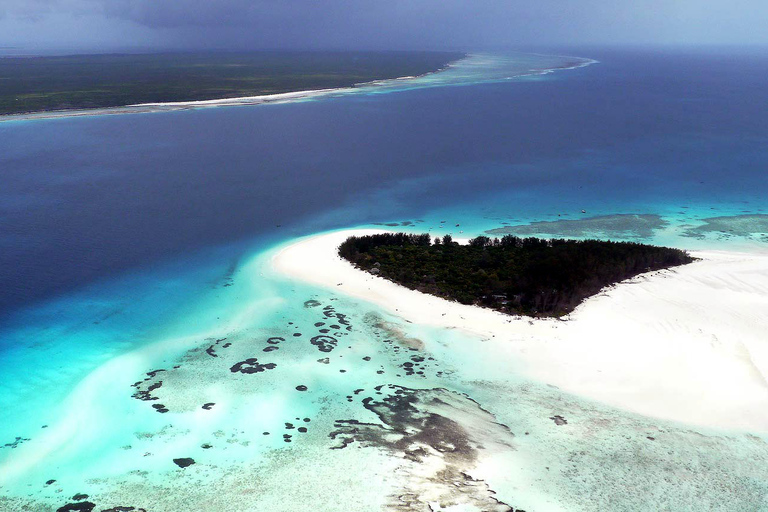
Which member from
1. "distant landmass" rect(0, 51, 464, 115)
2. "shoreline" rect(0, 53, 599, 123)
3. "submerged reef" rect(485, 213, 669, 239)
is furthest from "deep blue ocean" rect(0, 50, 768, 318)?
"distant landmass" rect(0, 51, 464, 115)

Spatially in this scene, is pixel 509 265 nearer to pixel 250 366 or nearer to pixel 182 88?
pixel 250 366

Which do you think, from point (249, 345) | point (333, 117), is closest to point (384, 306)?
point (249, 345)

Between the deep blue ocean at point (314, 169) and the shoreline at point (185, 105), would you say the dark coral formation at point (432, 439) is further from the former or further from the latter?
the shoreline at point (185, 105)

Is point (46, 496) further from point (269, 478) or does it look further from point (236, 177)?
point (236, 177)

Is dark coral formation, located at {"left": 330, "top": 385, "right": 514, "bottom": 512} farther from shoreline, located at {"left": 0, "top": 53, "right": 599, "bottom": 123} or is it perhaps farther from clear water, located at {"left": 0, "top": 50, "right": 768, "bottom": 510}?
shoreline, located at {"left": 0, "top": 53, "right": 599, "bottom": 123}

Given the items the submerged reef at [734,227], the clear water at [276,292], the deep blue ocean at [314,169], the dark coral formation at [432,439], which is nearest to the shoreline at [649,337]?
the clear water at [276,292]

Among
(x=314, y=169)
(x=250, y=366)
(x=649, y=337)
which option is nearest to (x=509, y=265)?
(x=649, y=337)
